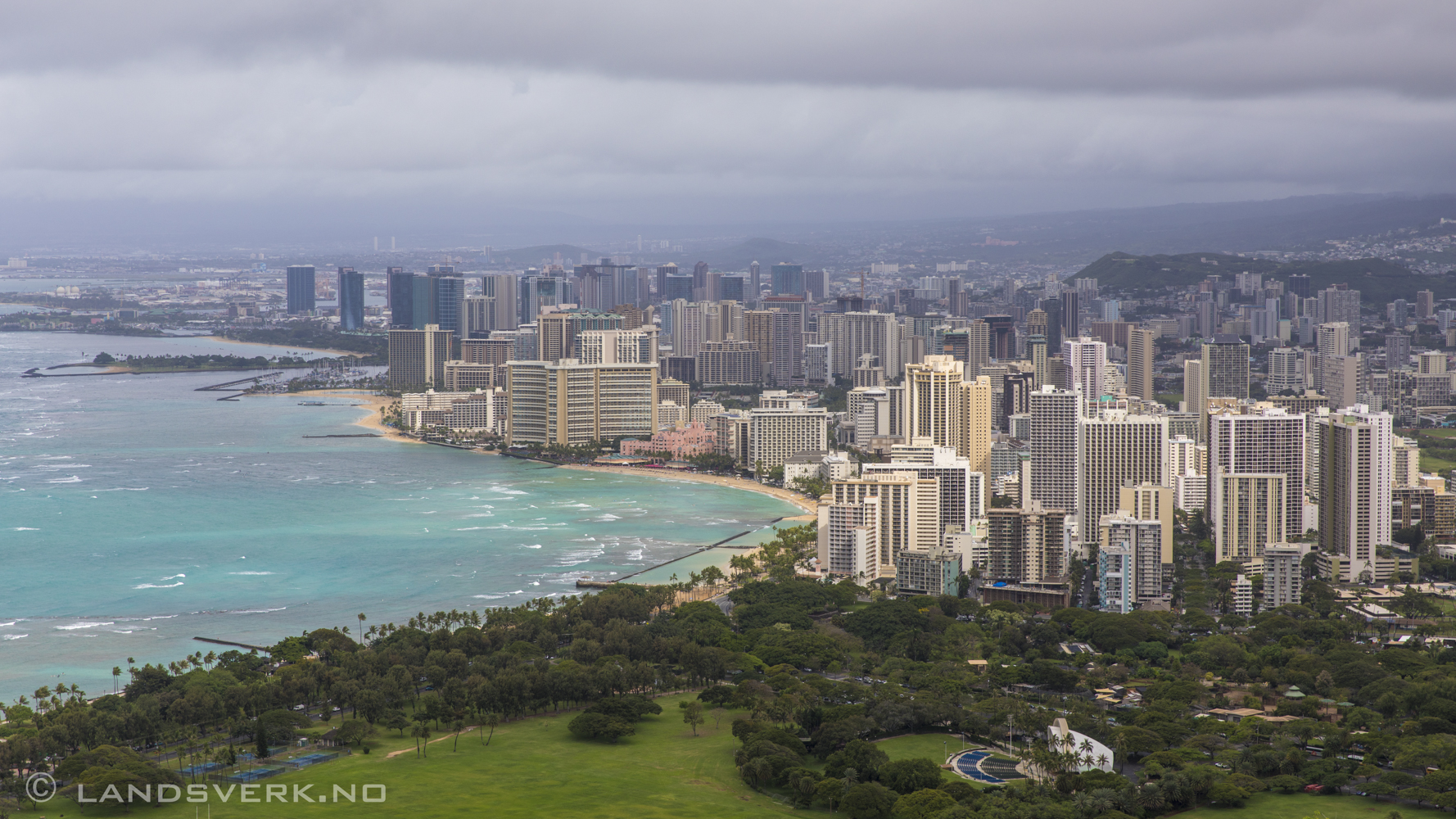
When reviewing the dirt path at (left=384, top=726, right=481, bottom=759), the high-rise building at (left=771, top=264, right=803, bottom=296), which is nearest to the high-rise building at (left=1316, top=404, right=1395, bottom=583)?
the dirt path at (left=384, top=726, right=481, bottom=759)

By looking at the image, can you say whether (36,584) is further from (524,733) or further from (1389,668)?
(1389,668)

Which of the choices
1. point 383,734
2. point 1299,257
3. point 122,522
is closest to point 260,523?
point 122,522

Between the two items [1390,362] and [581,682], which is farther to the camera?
[1390,362]

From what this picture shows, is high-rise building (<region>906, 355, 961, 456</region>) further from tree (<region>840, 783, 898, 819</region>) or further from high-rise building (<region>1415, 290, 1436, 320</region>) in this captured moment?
high-rise building (<region>1415, 290, 1436, 320</region>)

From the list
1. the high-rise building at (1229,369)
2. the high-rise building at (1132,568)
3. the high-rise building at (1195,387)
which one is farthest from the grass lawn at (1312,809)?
the high-rise building at (1229,369)

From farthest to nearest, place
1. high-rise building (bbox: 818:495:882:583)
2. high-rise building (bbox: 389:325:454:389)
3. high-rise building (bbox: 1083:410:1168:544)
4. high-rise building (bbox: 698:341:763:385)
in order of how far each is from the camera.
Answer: high-rise building (bbox: 698:341:763:385), high-rise building (bbox: 389:325:454:389), high-rise building (bbox: 1083:410:1168:544), high-rise building (bbox: 818:495:882:583)

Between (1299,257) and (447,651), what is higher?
(1299,257)

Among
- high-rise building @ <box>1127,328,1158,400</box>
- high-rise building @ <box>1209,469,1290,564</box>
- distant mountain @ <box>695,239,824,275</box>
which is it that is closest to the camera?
high-rise building @ <box>1209,469,1290,564</box>
